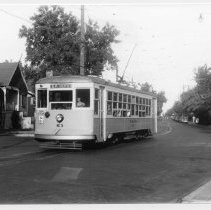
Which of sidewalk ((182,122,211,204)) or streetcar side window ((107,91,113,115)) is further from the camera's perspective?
streetcar side window ((107,91,113,115))

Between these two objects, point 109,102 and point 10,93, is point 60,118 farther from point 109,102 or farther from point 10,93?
point 10,93

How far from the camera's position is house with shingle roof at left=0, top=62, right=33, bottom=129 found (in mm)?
36312

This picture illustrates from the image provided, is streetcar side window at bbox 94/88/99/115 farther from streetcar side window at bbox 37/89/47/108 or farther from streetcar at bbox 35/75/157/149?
streetcar side window at bbox 37/89/47/108

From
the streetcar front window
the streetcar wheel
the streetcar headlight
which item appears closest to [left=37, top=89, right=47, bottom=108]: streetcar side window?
the streetcar front window

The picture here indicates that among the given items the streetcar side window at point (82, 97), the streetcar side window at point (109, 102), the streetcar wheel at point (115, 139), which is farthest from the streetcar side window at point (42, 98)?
the streetcar wheel at point (115, 139)

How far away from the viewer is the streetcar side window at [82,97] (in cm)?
1825

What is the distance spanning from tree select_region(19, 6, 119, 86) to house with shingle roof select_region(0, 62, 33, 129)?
116 inches

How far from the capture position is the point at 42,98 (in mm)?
18594

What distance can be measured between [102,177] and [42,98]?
7427 mm

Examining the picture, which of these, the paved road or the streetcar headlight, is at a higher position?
the streetcar headlight

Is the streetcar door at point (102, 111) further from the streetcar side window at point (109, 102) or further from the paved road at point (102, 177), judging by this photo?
the paved road at point (102, 177)

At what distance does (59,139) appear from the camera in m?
17.9

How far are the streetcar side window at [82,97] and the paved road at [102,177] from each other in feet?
6.35

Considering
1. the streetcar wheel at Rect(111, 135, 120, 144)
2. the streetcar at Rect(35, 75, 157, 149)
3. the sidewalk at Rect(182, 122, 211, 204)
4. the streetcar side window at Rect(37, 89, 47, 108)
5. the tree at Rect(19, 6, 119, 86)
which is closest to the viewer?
the sidewalk at Rect(182, 122, 211, 204)
